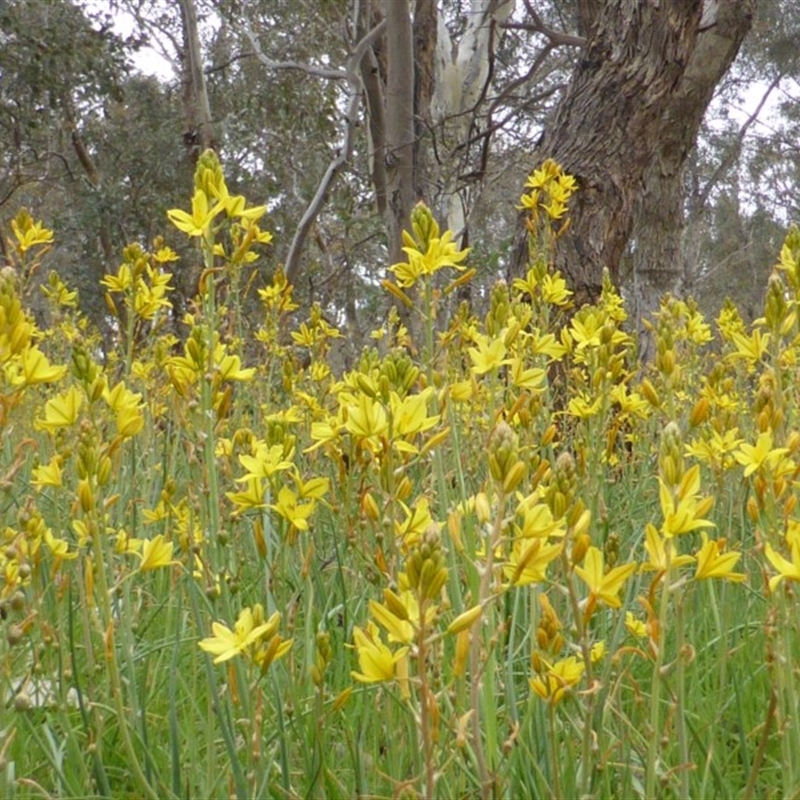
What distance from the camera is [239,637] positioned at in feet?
3.23

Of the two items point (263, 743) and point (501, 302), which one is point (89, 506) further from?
point (501, 302)

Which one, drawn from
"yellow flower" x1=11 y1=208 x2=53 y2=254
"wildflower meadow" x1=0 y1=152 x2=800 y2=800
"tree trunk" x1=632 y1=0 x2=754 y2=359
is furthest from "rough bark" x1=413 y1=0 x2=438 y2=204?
"wildflower meadow" x1=0 y1=152 x2=800 y2=800

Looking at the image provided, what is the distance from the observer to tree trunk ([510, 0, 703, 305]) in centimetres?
462

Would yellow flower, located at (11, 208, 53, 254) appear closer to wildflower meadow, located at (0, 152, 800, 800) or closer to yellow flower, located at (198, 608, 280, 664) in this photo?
wildflower meadow, located at (0, 152, 800, 800)

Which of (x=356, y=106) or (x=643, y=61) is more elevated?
(x=356, y=106)

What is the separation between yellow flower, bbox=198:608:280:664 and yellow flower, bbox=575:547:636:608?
0.89 feet

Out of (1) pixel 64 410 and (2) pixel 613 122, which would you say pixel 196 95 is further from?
(1) pixel 64 410

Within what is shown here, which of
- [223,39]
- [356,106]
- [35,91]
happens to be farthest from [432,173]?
[223,39]

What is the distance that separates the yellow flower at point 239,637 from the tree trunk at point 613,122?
3728 millimetres

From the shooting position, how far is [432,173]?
693 cm

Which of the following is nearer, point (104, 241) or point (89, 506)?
point (89, 506)

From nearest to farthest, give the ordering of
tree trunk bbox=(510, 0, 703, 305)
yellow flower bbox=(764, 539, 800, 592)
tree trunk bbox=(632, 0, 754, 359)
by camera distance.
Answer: yellow flower bbox=(764, 539, 800, 592) < tree trunk bbox=(510, 0, 703, 305) < tree trunk bbox=(632, 0, 754, 359)

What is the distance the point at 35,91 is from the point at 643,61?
23.0 feet

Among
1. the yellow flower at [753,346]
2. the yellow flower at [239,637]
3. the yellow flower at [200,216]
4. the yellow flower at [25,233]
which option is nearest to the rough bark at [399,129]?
the yellow flower at [25,233]
